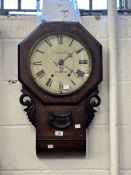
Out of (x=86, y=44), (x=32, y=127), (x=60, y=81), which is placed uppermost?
(x=86, y=44)

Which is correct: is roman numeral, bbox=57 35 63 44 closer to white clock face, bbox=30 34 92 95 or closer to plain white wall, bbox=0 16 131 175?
white clock face, bbox=30 34 92 95

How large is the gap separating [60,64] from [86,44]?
6.0 inches

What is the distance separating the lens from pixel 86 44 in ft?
4.96

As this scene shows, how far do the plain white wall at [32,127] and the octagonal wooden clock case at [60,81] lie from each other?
0.21 feet

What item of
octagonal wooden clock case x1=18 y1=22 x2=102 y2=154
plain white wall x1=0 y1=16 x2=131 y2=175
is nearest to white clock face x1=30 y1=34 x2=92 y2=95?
octagonal wooden clock case x1=18 y1=22 x2=102 y2=154

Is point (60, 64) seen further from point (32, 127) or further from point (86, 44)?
point (32, 127)

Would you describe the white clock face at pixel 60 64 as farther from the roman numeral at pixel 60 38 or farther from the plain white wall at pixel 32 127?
the plain white wall at pixel 32 127

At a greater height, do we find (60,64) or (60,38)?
(60,38)

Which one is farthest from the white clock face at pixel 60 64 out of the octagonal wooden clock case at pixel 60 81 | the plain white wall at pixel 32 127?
the plain white wall at pixel 32 127

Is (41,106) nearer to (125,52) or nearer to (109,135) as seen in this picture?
(109,135)

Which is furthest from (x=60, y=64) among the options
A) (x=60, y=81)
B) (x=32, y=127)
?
(x=32, y=127)

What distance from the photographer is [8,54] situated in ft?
5.14

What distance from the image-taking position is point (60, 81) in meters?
1.51

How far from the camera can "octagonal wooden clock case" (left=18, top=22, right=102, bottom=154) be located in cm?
150
